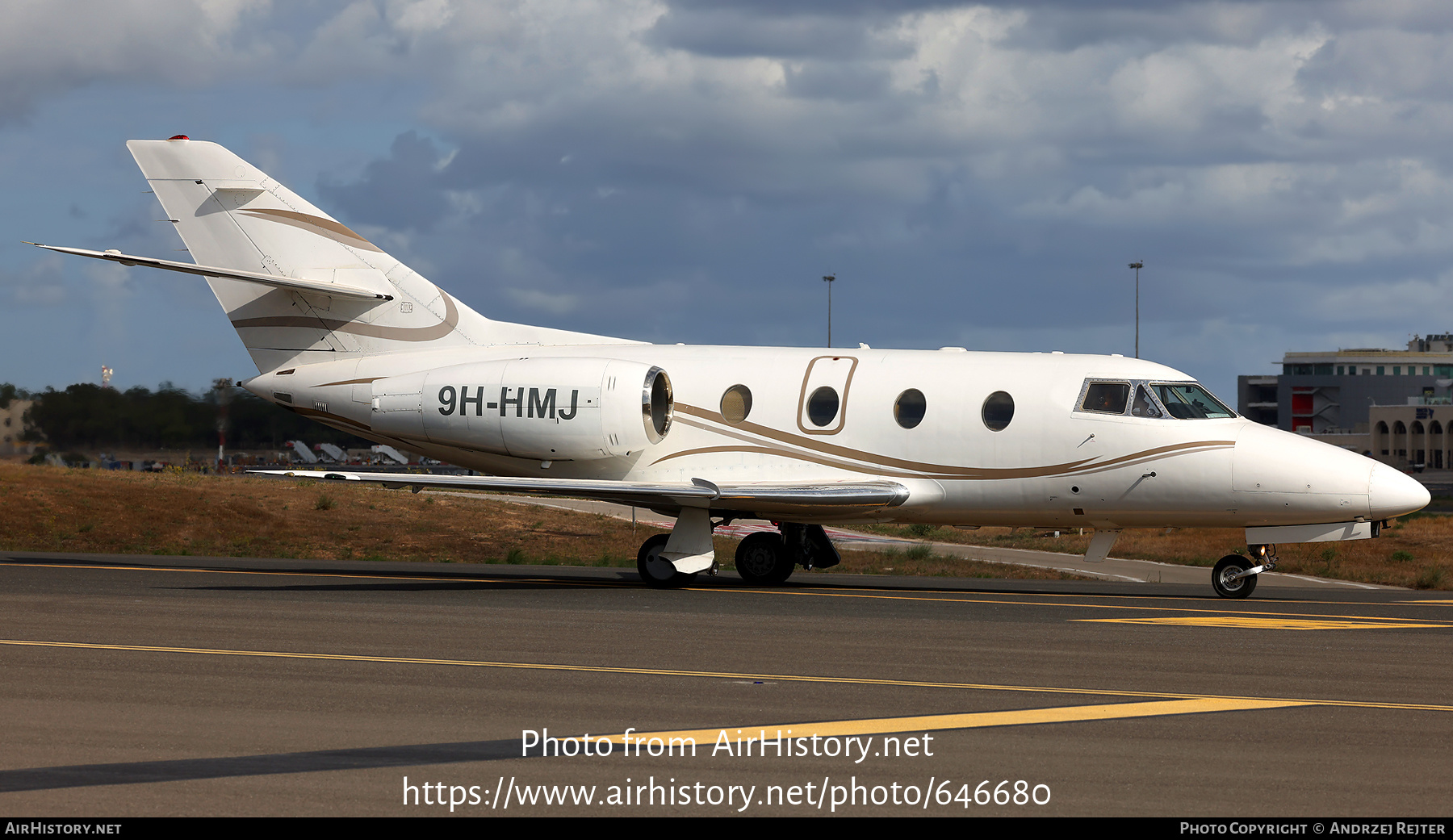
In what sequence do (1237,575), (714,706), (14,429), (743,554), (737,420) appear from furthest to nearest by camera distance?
(14,429) → (743,554) → (737,420) → (1237,575) → (714,706)

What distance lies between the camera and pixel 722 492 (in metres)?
18.7

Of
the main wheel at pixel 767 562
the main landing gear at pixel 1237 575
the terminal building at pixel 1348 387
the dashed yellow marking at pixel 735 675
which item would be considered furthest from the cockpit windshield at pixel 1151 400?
the terminal building at pixel 1348 387

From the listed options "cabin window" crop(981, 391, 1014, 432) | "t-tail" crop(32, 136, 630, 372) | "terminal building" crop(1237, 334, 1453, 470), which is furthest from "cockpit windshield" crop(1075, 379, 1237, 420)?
"terminal building" crop(1237, 334, 1453, 470)

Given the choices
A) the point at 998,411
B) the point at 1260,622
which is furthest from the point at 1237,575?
the point at 998,411

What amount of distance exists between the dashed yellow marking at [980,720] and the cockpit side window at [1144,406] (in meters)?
8.89

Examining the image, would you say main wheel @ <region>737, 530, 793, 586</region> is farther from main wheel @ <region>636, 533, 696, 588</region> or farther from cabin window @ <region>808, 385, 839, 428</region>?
cabin window @ <region>808, 385, 839, 428</region>

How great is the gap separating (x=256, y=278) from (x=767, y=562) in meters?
8.77

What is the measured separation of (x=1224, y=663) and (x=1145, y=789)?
508 cm

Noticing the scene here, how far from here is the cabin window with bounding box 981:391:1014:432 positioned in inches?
737

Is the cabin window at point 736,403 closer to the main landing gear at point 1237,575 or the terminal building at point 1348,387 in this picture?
the main landing gear at point 1237,575

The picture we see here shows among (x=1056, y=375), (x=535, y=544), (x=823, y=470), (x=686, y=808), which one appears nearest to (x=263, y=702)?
(x=686, y=808)

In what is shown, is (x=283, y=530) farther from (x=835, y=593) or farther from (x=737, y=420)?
(x=835, y=593)

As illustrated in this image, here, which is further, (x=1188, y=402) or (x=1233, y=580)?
(x=1188, y=402)

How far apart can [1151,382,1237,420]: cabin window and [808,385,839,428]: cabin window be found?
442 centimetres
